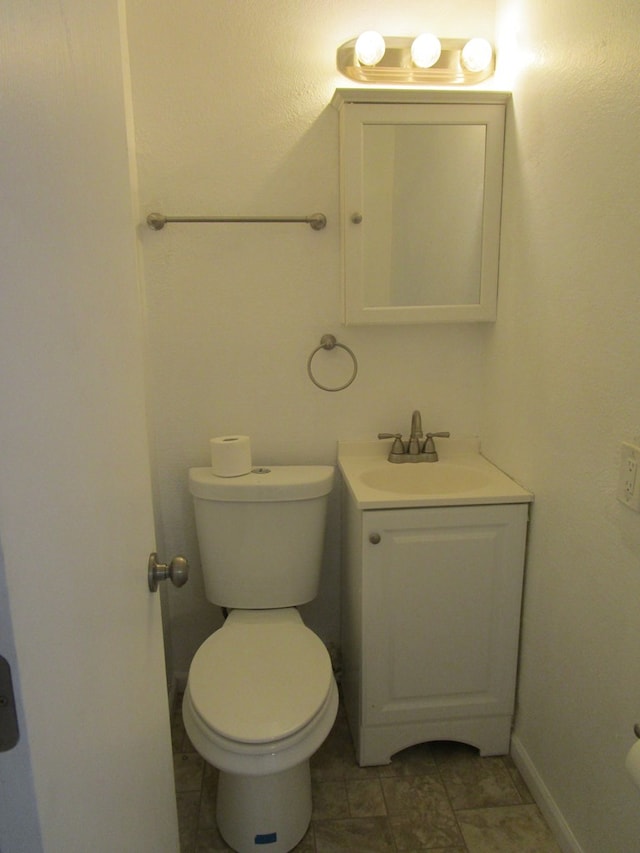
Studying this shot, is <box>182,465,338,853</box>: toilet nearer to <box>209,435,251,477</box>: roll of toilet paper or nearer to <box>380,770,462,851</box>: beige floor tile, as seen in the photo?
<box>209,435,251,477</box>: roll of toilet paper

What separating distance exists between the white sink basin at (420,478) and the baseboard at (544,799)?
756 mm

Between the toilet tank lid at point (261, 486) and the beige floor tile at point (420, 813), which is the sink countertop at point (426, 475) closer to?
the toilet tank lid at point (261, 486)

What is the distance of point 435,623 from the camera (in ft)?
5.43

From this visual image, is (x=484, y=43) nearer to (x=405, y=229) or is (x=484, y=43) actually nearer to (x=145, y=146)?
(x=405, y=229)

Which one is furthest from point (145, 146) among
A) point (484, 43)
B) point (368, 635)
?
point (368, 635)

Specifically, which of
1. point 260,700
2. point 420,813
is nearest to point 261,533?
point 260,700

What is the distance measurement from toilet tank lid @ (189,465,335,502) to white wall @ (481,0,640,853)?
577 millimetres

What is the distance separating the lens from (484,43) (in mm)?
1677

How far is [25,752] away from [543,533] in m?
1.35

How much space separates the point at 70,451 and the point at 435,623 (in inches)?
51.8

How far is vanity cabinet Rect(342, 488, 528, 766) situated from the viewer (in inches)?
62.9

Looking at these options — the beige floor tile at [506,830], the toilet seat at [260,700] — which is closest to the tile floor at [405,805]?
the beige floor tile at [506,830]

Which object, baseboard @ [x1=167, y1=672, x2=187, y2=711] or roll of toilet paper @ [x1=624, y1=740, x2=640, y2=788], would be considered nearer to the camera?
roll of toilet paper @ [x1=624, y1=740, x2=640, y2=788]

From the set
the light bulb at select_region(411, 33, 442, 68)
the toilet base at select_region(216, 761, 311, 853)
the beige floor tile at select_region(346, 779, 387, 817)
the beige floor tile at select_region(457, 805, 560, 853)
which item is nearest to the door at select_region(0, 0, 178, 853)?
the toilet base at select_region(216, 761, 311, 853)
